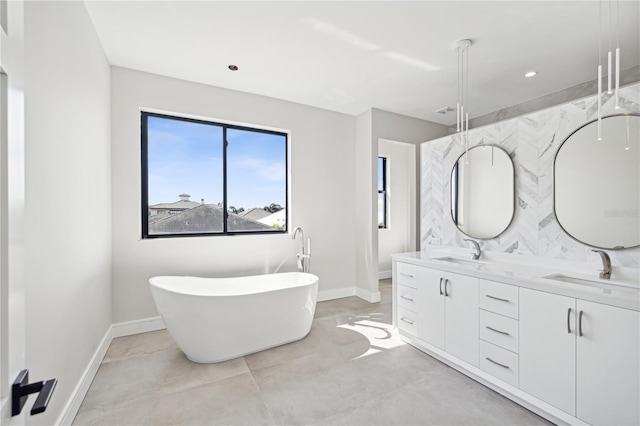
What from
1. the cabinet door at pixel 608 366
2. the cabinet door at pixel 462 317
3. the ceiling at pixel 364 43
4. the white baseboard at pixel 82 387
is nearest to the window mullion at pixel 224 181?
the ceiling at pixel 364 43

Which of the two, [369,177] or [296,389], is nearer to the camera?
[296,389]

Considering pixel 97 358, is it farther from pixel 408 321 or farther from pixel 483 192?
pixel 483 192

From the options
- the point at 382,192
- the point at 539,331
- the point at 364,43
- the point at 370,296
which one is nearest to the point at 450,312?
the point at 539,331

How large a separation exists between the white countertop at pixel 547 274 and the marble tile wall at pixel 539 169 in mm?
70

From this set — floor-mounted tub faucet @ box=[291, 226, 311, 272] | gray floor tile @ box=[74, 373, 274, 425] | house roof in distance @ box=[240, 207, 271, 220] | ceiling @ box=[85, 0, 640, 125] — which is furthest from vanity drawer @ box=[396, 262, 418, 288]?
ceiling @ box=[85, 0, 640, 125]

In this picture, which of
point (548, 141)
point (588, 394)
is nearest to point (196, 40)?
point (548, 141)

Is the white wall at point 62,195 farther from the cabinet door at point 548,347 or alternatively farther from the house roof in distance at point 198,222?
the cabinet door at point 548,347

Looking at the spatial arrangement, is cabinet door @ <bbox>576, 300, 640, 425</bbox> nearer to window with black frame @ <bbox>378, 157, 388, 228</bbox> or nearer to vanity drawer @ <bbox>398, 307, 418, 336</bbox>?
vanity drawer @ <bbox>398, 307, 418, 336</bbox>

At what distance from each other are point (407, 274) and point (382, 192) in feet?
9.55

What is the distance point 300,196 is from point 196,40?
2042 mm

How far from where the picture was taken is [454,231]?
3.08 meters

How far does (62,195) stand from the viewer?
5.49ft

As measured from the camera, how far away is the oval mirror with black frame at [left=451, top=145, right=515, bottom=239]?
2666mm

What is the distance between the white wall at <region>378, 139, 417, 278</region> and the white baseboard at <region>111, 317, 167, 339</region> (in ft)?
12.3
